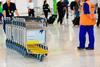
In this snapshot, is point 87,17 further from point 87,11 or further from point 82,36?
point 82,36

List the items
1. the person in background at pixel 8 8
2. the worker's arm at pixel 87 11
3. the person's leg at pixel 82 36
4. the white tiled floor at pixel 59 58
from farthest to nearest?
the person in background at pixel 8 8
the person's leg at pixel 82 36
the worker's arm at pixel 87 11
the white tiled floor at pixel 59 58

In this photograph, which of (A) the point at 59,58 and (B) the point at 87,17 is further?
(B) the point at 87,17

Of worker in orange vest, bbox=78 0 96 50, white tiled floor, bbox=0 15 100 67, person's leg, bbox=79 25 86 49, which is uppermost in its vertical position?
worker in orange vest, bbox=78 0 96 50

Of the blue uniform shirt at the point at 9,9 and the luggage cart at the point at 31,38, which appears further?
the blue uniform shirt at the point at 9,9

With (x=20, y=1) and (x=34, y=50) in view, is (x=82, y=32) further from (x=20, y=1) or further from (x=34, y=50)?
(x=20, y=1)

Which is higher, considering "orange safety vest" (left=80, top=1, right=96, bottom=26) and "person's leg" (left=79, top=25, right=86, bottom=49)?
"orange safety vest" (left=80, top=1, right=96, bottom=26)

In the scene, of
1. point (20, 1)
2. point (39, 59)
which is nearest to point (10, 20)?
point (39, 59)

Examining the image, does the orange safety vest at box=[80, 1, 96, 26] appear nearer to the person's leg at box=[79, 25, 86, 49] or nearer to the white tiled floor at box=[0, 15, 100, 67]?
the person's leg at box=[79, 25, 86, 49]

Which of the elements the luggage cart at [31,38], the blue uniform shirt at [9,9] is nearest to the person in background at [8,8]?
the blue uniform shirt at [9,9]

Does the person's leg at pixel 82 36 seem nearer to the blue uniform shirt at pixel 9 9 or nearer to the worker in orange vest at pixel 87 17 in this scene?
the worker in orange vest at pixel 87 17

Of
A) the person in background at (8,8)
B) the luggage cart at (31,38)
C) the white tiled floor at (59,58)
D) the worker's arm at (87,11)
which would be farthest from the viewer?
the person in background at (8,8)

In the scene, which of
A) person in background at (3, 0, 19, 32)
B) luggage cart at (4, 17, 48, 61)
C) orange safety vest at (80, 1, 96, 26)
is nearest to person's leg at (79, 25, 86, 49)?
orange safety vest at (80, 1, 96, 26)

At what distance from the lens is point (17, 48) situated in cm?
Answer: 846

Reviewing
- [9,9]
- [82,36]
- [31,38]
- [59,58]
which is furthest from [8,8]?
[59,58]
